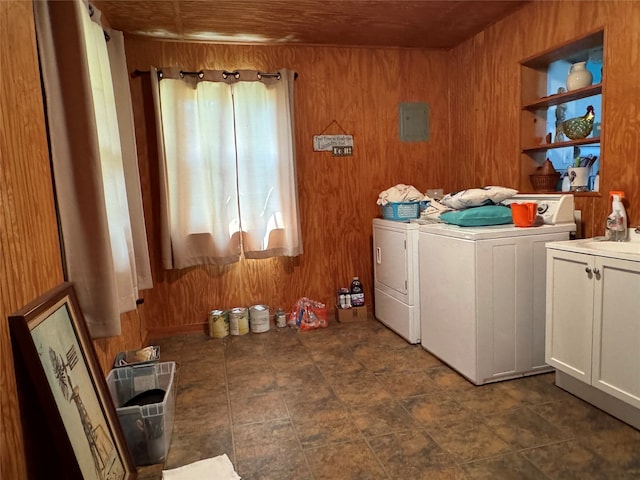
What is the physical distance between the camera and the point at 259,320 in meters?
3.68

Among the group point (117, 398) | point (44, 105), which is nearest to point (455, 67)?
point (44, 105)

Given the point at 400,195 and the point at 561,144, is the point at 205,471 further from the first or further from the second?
the point at 561,144

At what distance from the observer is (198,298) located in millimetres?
3729

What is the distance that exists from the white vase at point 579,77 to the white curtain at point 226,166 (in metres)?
2.00

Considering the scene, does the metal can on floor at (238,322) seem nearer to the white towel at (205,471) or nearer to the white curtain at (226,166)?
the white curtain at (226,166)

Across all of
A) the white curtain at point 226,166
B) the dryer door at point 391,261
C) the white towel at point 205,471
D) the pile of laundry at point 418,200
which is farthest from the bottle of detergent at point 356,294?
the white towel at point 205,471

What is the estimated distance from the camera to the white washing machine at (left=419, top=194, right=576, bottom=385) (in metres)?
2.51

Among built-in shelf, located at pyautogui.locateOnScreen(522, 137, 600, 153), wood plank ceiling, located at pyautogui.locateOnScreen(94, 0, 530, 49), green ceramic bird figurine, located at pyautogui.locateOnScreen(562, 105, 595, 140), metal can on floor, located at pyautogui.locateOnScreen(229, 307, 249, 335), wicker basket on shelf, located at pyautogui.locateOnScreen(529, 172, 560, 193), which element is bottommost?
metal can on floor, located at pyautogui.locateOnScreen(229, 307, 249, 335)

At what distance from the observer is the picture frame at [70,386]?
131 centimetres

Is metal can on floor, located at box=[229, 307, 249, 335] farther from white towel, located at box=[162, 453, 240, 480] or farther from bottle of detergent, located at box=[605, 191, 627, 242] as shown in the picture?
bottle of detergent, located at box=[605, 191, 627, 242]

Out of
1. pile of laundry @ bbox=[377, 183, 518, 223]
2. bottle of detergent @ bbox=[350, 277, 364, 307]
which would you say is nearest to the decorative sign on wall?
pile of laundry @ bbox=[377, 183, 518, 223]

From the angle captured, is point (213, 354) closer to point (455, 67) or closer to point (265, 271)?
point (265, 271)

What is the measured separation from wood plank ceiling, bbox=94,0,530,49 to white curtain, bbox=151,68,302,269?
1.00ft

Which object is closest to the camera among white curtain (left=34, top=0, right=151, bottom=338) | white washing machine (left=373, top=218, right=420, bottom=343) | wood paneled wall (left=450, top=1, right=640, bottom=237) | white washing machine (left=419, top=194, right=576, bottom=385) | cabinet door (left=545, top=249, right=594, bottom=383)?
white curtain (left=34, top=0, right=151, bottom=338)
